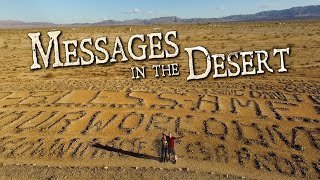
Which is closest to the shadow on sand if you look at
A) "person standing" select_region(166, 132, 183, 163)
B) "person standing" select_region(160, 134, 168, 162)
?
"person standing" select_region(160, 134, 168, 162)

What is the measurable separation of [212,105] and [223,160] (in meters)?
5.16

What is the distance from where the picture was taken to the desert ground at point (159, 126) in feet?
36.0

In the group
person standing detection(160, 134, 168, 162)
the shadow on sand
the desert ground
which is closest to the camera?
the desert ground

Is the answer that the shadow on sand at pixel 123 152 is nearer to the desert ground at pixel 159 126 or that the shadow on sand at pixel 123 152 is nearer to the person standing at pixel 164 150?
the desert ground at pixel 159 126

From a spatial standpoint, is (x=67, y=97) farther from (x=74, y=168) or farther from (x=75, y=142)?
(x=74, y=168)

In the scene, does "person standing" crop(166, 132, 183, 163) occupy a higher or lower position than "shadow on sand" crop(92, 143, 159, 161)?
higher

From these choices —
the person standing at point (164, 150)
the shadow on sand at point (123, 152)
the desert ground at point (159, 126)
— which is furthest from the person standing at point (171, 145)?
the shadow on sand at point (123, 152)

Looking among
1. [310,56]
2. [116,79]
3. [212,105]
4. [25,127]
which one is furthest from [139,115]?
[310,56]

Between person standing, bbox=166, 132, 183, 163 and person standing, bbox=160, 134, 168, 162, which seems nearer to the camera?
person standing, bbox=166, 132, 183, 163

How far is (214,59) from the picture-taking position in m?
28.5

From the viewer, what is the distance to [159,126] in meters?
14.1

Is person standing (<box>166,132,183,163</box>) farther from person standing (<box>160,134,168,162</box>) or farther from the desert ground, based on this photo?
the desert ground

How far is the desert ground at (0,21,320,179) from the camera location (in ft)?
36.0

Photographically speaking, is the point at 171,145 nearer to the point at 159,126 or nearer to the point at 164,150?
the point at 164,150
